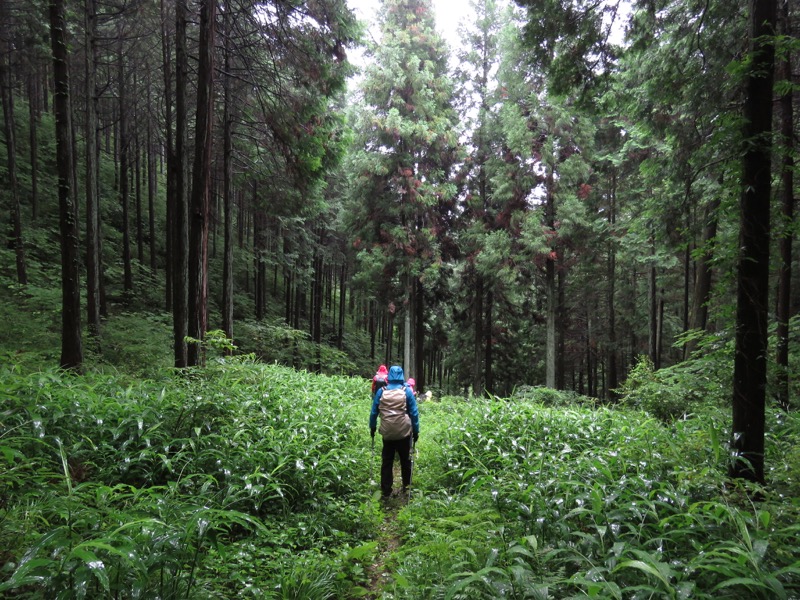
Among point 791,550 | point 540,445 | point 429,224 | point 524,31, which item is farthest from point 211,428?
point 429,224

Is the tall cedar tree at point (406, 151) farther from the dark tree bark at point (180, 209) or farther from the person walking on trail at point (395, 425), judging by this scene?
the person walking on trail at point (395, 425)

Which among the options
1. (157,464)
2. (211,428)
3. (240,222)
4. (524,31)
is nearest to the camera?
(157,464)

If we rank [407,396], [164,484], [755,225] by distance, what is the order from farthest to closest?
[407,396] → [164,484] → [755,225]

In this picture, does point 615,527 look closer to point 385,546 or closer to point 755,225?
point 385,546

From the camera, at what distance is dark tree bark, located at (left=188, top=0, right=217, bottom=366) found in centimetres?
780

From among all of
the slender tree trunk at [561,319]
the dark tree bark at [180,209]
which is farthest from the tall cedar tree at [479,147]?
the dark tree bark at [180,209]

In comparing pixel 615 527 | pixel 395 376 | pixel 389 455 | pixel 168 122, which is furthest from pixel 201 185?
pixel 615 527

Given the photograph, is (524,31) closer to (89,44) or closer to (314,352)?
(89,44)

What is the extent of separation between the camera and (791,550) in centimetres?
255

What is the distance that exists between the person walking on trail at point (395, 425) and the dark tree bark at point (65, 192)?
5650mm

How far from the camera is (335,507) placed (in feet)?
14.8

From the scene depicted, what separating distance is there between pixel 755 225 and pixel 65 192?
9.70m

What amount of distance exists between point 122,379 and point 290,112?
6.53 metres

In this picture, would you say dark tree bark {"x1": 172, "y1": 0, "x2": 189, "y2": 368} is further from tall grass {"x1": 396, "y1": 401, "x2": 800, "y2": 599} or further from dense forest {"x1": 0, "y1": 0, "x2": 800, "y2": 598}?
tall grass {"x1": 396, "y1": 401, "x2": 800, "y2": 599}
